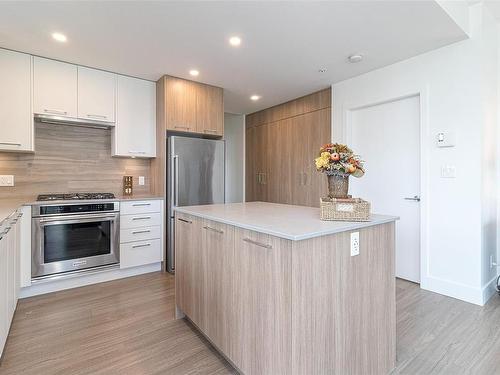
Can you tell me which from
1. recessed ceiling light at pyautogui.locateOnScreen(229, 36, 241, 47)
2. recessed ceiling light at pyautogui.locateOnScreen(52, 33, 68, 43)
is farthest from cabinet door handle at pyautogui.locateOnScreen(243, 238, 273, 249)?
recessed ceiling light at pyautogui.locateOnScreen(52, 33, 68, 43)

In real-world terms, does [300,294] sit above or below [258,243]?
below

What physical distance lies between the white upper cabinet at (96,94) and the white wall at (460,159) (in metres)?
3.35

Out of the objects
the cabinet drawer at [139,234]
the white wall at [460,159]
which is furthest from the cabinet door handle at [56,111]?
the white wall at [460,159]

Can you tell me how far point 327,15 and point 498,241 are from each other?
282 cm

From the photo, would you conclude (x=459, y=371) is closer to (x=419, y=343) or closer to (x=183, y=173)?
(x=419, y=343)

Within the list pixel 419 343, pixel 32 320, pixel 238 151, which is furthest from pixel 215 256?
pixel 238 151

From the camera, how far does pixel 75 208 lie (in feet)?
9.39

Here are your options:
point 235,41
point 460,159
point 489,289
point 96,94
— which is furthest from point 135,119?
point 489,289

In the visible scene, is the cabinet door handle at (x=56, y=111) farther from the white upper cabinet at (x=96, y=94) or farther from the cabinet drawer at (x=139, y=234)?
the cabinet drawer at (x=139, y=234)

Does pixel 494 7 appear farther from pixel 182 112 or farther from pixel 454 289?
pixel 182 112

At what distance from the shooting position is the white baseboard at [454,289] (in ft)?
8.21

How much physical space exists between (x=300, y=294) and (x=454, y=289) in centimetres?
231

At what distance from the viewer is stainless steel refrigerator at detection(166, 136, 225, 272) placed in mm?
3494

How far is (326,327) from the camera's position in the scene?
4.26ft
